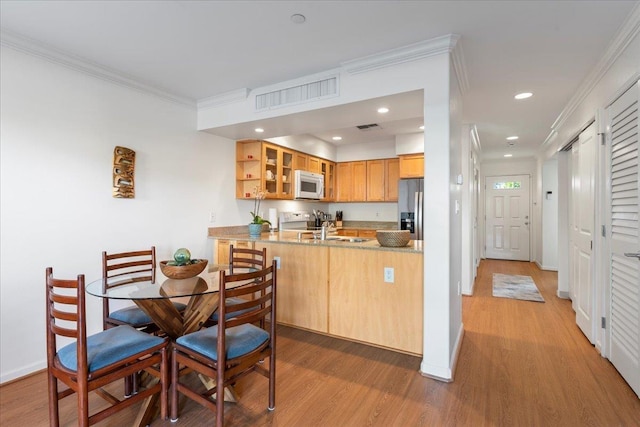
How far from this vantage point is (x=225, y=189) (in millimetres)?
4203

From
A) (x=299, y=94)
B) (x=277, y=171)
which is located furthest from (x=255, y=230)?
(x=299, y=94)

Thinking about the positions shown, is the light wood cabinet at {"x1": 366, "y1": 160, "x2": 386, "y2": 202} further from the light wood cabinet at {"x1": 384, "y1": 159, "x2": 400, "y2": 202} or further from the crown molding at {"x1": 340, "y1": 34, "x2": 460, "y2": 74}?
the crown molding at {"x1": 340, "y1": 34, "x2": 460, "y2": 74}

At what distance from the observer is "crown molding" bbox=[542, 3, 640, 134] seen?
6.74 ft

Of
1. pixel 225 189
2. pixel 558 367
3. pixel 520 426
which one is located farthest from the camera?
pixel 225 189

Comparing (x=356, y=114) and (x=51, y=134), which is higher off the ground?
(x=356, y=114)

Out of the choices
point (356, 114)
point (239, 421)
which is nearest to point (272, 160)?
point (356, 114)

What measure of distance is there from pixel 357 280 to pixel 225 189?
221 cm

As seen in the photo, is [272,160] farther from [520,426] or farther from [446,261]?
[520,426]

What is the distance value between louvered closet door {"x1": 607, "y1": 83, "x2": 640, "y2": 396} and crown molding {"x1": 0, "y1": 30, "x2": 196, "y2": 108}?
403cm

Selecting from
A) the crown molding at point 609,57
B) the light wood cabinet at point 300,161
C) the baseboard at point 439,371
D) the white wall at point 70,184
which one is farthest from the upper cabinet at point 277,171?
the crown molding at point 609,57

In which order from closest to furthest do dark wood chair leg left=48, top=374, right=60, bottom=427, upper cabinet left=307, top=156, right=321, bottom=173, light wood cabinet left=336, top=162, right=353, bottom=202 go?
dark wood chair leg left=48, top=374, right=60, bottom=427 → upper cabinet left=307, top=156, right=321, bottom=173 → light wood cabinet left=336, top=162, right=353, bottom=202

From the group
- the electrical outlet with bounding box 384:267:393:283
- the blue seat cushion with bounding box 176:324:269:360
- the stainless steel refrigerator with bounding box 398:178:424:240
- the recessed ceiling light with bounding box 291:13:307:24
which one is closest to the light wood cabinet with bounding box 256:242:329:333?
the electrical outlet with bounding box 384:267:393:283

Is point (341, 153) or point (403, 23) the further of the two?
point (341, 153)

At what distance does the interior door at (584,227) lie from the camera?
299cm
